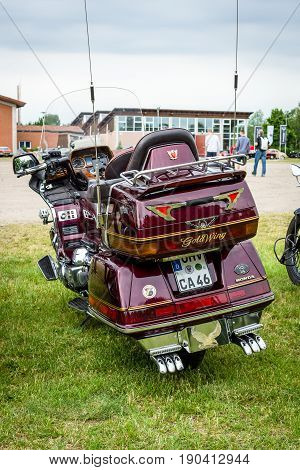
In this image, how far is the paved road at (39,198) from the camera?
13305mm

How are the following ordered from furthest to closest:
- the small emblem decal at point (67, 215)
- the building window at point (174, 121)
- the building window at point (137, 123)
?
the small emblem decal at point (67, 215) < the building window at point (137, 123) < the building window at point (174, 121)

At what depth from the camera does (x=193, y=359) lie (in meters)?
4.50

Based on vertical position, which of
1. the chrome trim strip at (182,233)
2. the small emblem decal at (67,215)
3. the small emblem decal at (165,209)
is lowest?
the small emblem decal at (67,215)

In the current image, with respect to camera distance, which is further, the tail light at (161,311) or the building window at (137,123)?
the building window at (137,123)

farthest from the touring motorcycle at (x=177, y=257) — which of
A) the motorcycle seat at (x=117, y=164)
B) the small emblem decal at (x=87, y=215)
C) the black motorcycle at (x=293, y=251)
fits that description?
the black motorcycle at (x=293, y=251)

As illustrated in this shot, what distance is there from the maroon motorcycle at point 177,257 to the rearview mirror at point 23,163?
4.80ft

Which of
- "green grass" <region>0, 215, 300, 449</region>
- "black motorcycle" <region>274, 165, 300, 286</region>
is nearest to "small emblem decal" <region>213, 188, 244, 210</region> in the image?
"green grass" <region>0, 215, 300, 449</region>

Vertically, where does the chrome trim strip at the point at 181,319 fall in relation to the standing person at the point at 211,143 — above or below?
below

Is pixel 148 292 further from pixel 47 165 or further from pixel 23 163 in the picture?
pixel 23 163

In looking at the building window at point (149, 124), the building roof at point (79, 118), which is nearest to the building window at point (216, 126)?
the building window at point (149, 124)

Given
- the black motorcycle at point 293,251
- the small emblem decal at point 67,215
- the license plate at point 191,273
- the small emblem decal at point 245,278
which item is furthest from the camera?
the black motorcycle at point 293,251

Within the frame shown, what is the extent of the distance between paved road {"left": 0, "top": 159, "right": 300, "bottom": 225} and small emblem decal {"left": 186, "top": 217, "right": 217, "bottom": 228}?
8.49 meters

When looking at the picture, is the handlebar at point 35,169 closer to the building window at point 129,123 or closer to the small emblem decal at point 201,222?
the building window at point 129,123
